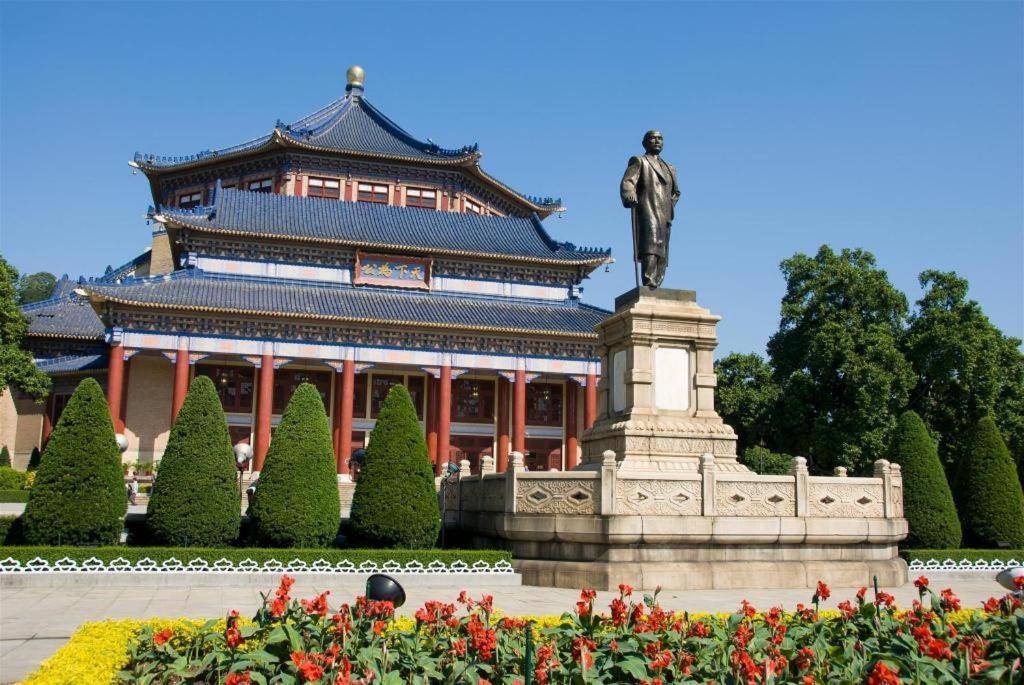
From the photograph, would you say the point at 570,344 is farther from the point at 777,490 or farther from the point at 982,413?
the point at 777,490

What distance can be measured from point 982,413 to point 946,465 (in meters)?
2.83

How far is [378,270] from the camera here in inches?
1742

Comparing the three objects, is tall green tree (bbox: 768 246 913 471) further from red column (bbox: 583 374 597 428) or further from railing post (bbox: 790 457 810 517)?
railing post (bbox: 790 457 810 517)

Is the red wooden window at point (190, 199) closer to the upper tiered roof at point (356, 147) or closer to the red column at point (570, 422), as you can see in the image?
the upper tiered roof at point (356, 147)

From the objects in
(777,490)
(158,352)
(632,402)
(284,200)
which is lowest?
(777,490)

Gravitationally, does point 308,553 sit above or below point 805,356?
below

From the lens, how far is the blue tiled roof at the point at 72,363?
41.7 meters

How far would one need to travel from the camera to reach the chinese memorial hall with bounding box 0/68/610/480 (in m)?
39.0

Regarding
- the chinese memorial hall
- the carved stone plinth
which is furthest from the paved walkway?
the chinese memorial hall

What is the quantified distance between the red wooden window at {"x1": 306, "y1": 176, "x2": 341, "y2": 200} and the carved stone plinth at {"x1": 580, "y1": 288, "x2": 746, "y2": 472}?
3784 centimetres

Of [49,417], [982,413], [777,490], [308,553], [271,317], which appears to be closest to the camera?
[777,490]

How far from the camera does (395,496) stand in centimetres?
1827

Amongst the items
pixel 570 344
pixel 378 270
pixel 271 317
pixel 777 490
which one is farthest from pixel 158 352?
pixel 777 490

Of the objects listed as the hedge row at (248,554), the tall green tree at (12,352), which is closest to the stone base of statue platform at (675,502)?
the hedge row at (248,554)
